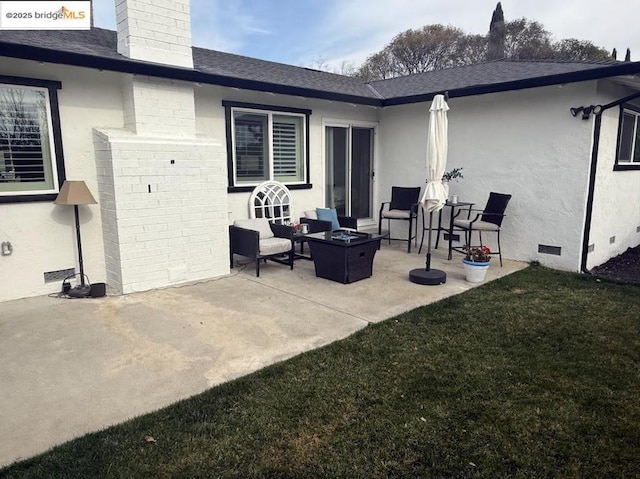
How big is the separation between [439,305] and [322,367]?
1.87 metres

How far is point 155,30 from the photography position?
512 centimetres

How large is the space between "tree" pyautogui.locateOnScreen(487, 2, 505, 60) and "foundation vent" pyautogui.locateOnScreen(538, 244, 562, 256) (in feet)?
71.6

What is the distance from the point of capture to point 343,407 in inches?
104

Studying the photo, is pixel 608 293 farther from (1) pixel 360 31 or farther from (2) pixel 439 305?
(1) pixel 360 31

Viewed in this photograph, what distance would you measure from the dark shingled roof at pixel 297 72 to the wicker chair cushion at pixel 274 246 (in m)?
2.17

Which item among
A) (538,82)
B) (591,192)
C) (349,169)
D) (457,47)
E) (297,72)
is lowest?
(591,192)

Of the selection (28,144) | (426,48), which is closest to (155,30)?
(28,144)

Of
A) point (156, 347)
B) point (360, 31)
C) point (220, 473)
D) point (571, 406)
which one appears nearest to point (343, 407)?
point (220, 473)

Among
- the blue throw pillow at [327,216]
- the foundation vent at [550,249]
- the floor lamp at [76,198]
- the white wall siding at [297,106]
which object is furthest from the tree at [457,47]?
the floor lamp at [76,198]

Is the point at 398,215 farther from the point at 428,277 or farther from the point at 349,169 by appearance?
the point at 428,277

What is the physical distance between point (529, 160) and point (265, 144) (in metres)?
4.05

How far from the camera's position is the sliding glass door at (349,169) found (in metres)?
7.95

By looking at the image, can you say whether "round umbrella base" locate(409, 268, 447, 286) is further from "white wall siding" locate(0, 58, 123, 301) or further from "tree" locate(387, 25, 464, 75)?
"tree" locate(387, 25, 464, 75)

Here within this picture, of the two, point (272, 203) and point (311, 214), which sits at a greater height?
point (272, 203)
